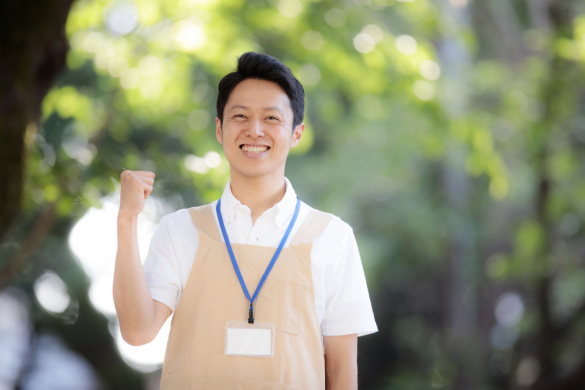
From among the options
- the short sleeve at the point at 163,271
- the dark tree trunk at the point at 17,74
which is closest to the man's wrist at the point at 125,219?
the short sleeve at the point at 163,271

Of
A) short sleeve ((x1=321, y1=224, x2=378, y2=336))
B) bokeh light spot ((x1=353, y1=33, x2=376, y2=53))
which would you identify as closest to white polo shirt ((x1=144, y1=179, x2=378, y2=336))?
short sleeve ((x1=321, y1=224, x2=378, y2=336))

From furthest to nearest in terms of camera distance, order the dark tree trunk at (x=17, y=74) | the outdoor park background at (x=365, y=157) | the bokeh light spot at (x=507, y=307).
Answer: the bokeh light spot at (x=507, y=307), the outdoor park background at (x=365, y=157), the dark tree trunk at (x=17, y=74)

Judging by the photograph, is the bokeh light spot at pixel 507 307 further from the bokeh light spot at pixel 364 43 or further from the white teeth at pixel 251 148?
the white teeth at pixel 251 148

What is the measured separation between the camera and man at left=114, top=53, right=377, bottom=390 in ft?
4.98

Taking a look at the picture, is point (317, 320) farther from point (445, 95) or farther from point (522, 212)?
point (522, 212)

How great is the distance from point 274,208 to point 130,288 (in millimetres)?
394

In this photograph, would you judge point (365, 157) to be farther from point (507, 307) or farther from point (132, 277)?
point (132, 277)

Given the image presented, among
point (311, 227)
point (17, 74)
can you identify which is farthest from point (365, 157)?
point (311, 227)

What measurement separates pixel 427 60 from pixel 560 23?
3.22 metres

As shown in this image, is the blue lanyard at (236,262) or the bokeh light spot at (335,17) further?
the bokeh light spot at (335,17)

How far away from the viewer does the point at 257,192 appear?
66.4 inches

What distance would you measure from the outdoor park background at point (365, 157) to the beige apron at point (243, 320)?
134 centimetres

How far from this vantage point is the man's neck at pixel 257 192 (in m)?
1.68

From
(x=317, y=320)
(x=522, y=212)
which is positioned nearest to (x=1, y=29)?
(x=317, y=320)
